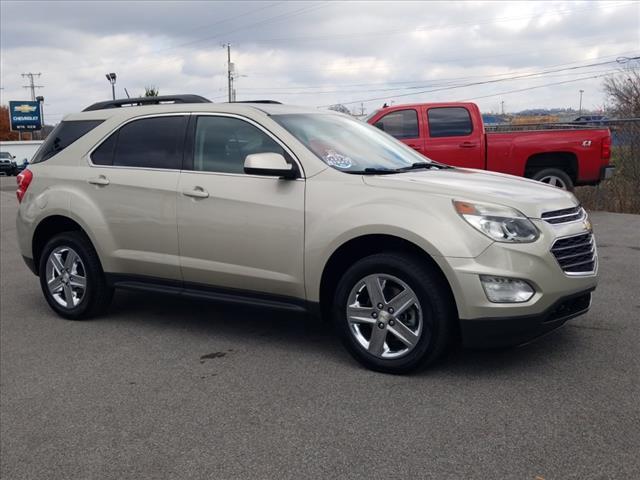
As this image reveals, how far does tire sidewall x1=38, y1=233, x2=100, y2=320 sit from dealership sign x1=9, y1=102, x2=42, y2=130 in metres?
89.3

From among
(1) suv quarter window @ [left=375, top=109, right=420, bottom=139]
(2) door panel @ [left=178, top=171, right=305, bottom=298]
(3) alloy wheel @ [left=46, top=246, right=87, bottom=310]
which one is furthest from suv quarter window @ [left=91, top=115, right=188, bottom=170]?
(1) suv quarter window @ [left=375, top=109, right=420, bottom=139]

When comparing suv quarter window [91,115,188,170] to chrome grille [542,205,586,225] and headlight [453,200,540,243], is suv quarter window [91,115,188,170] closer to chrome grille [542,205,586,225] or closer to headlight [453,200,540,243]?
headlight [453,200,540,243]

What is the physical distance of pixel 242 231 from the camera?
5113 millimetres

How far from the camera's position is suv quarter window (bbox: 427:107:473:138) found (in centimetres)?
1261

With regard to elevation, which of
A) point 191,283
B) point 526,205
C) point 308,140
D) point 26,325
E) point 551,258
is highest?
point 308,140

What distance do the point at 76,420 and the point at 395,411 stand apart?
1800 millimetres

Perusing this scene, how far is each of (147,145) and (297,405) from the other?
8.86ft

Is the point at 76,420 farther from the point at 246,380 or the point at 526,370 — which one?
the point at 526,370

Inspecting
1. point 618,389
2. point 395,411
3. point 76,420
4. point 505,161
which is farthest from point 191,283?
point 505,161

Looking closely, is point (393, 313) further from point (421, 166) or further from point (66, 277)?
point (66, 277)

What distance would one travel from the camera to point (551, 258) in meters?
4.31

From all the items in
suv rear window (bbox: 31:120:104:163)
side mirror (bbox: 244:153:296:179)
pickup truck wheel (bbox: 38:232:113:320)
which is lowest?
pickup truck wheel (bbox: 38:232:113:320)

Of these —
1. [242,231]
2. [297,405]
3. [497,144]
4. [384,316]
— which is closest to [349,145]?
[242,231]

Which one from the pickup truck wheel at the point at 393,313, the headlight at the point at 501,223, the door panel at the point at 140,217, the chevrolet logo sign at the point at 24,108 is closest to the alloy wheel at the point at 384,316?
the pickup truck wheel at the point at 393,313
